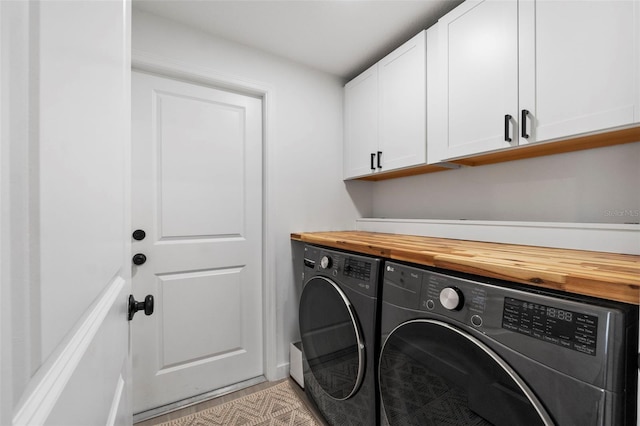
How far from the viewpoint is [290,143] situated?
205 cm

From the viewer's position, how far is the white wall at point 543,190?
1160 mm

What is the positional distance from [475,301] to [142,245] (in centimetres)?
172

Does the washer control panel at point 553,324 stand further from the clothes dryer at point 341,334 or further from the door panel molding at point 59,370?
the door panel molding at point 59,370

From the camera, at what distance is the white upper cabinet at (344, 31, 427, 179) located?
5.37 feet

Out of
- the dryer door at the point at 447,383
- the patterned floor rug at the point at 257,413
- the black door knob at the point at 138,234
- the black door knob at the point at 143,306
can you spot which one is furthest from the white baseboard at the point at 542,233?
the black door knob at the point at 138,234

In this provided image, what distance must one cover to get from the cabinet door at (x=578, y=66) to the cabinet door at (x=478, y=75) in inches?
2.3

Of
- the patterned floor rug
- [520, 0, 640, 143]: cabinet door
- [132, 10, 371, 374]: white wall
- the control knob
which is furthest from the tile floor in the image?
[520, 0, 640, 143]: cabinet door

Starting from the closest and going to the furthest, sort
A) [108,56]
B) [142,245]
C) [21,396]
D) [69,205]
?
1. [21,396]
2. [69,205]
3. [108,56]
4. [142,245]

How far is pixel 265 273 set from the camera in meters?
1.97

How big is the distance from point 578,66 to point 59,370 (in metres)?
1.61

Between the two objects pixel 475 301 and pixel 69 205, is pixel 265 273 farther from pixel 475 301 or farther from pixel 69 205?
pixel 69 205

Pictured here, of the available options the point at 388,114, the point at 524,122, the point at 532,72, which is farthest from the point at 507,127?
the point at 388,114

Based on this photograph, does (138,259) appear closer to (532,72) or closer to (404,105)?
(404,105)

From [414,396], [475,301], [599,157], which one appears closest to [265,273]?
[414,396]
